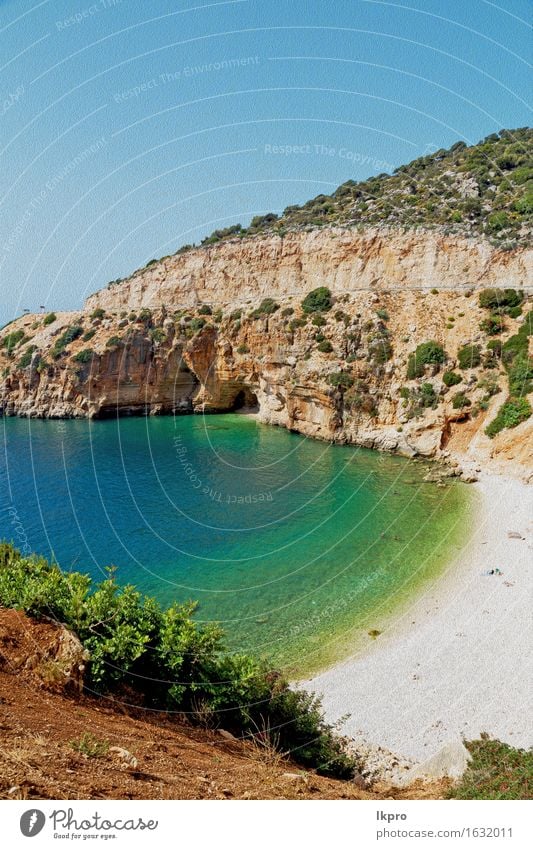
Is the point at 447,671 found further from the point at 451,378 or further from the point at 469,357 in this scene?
the point at 469,357

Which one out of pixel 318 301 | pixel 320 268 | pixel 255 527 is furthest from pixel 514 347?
pixel 255 527

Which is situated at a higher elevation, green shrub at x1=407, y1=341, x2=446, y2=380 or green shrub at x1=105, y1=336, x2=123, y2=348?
green shrub at x1=105, y1=336, x2=123, y2=348

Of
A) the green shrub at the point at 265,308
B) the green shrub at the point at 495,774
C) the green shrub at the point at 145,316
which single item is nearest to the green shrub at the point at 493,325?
the green shrub at the point at 265,308

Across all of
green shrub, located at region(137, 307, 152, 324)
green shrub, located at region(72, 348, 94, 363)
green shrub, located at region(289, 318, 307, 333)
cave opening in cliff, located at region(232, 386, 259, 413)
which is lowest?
cave opening in cliff, located at region(232, 386, 259, 413)

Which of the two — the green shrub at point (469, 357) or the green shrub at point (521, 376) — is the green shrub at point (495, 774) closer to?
the green shrub at point (521, 376)

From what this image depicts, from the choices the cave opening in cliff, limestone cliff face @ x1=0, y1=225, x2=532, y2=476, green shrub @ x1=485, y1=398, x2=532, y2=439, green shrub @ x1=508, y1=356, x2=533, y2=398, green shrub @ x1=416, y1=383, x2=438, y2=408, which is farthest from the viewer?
the cave opening in cliff

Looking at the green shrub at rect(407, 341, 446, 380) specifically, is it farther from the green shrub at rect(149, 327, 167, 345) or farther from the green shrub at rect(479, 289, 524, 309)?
the green shrub at rect(149, 327, 167, 345)

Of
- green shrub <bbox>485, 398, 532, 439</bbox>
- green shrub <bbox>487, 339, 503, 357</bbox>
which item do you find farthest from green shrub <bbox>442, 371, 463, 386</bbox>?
green shrub <bbox>485, 398, 532, 439</bbox>
